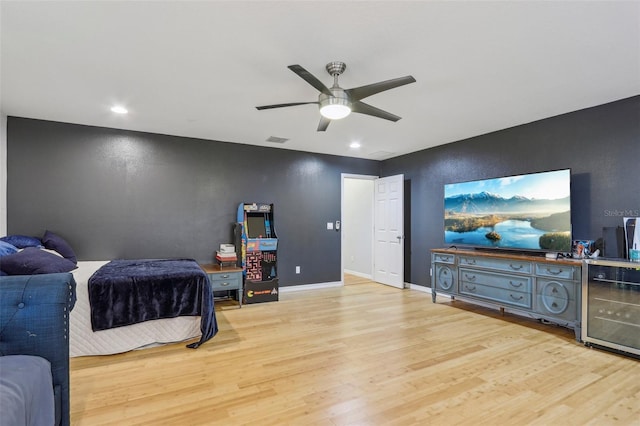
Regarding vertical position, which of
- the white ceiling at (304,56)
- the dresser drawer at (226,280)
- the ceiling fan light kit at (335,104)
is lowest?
the dresser drawer at (226,280)

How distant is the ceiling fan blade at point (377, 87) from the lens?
240cm

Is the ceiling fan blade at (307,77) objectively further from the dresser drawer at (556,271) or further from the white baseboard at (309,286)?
the white baseboard at (309,286)

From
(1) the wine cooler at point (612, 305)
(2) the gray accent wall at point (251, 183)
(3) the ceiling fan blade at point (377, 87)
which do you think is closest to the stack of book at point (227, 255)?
(2) the gray accent wall at point (251, 183)

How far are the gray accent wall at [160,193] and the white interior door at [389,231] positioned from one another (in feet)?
2.83

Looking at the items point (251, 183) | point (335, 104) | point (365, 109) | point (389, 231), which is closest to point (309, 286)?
point (389, 231)

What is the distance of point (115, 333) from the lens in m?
3.08

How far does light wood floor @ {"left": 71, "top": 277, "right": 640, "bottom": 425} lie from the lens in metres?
2.11

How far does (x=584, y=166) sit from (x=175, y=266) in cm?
497

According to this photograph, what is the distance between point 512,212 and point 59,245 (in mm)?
5853

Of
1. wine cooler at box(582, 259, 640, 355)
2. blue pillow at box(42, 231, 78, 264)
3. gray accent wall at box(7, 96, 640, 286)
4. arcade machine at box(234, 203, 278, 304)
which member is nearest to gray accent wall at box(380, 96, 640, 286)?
gray accent wall at box(7, 96, 640, 286)

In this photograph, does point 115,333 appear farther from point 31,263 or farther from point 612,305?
point 612,305

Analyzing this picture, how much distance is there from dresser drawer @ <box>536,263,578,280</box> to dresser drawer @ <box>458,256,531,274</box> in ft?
0.43

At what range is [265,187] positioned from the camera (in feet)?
18.6

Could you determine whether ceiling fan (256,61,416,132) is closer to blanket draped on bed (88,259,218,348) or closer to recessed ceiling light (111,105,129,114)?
blanket draped on bed (88,259,218,348)
